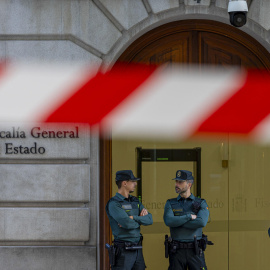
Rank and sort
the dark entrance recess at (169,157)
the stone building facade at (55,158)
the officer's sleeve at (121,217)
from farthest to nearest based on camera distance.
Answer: the dark entrance recess at (169,157)
the stone building facade at (55,158)
the officer's sleeve at (121,217)

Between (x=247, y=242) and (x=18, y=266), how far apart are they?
13.3ft

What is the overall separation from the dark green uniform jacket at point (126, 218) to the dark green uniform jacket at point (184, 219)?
35 cm

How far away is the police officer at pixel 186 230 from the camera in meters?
8.52

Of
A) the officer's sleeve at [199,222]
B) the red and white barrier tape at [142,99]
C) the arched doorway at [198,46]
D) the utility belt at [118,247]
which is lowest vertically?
the utility belt at [118,247]

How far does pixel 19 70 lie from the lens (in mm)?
10258

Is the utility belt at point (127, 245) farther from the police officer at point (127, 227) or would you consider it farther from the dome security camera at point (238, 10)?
the dome security camera at point (238, 10)

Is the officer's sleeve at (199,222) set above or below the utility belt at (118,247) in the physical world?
above

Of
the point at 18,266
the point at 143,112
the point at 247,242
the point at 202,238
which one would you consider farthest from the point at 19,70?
the point at 247,242

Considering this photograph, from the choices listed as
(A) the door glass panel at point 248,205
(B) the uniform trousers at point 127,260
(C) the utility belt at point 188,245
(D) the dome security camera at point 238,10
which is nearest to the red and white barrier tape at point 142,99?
(A) the door glass panel at point 248,205

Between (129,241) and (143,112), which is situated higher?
(143,112)

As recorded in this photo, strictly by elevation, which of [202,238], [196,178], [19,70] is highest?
[19,70]

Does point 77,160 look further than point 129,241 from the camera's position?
Yes

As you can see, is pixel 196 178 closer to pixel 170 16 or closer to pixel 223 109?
pixel 223 109

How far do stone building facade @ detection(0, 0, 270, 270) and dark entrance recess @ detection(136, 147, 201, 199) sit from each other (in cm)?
77
